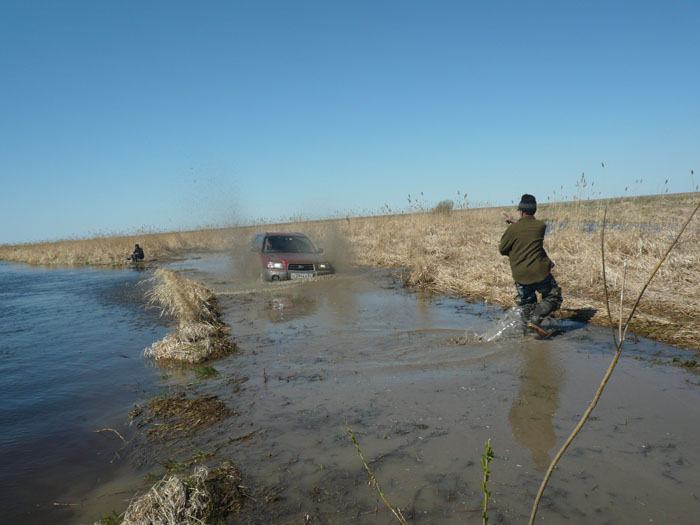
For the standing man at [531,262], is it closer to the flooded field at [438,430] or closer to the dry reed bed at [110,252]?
the flooded field at [438,430]

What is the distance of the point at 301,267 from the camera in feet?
40.8

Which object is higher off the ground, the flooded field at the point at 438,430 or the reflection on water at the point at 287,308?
the reflection on water at the point at 287,308

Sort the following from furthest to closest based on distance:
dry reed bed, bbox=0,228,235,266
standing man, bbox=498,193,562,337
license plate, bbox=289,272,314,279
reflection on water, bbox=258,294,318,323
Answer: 1. dry reed bed, bbox=0,228,235,266
2. license plate, bbox=289,272,314,279
3. reflection on water, bbox=258,294,318,323
4. standing man, bbox=498,193,562,337

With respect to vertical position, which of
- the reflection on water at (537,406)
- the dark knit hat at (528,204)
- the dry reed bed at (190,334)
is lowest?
the reflection on water at (537,406)

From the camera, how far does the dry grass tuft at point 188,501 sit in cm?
253

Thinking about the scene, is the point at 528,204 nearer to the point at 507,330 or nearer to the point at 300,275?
the point at 507,330

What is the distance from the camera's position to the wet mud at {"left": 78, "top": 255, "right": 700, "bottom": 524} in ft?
8.99

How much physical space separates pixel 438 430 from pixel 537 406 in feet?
3.68

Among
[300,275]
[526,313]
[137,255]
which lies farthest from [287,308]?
[137,255]

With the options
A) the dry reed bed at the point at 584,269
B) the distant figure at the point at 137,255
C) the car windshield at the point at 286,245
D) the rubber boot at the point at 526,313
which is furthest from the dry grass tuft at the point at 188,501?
the distant figure at the point at 137,255

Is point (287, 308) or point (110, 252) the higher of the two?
point (110, 252)

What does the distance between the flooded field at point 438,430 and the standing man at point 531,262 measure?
46 cm

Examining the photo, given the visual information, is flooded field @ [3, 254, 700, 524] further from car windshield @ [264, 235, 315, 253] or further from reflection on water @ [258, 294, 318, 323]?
car windshield @ [264, 235, 315, 253]

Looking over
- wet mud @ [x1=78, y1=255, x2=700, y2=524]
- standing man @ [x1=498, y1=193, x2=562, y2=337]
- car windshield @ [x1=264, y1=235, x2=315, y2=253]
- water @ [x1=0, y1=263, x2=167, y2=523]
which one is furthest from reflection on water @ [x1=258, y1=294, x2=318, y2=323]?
standing man @ [x1=498, y1=193, x2=562, y2=337]
